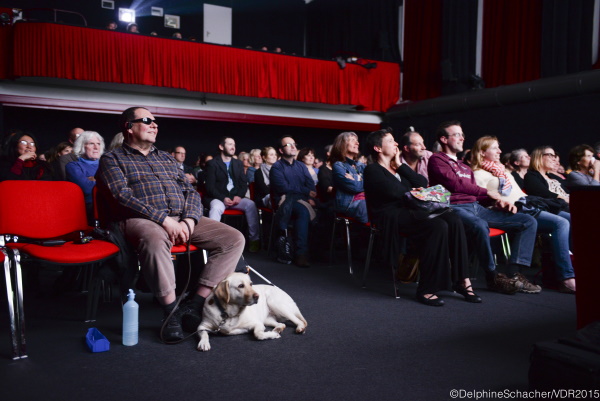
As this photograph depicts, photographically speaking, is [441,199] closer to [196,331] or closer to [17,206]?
[196,331]

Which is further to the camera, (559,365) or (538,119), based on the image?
(538,119)

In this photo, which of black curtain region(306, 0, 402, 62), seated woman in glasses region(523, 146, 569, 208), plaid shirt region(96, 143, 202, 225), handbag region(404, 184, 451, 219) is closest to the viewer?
plaid shirt region(96, 143, 202, 225)

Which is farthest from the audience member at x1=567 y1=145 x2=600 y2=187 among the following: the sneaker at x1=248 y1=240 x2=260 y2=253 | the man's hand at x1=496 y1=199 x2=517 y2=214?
the sneaker at x1=248 y1=240 x2=260 y2=253

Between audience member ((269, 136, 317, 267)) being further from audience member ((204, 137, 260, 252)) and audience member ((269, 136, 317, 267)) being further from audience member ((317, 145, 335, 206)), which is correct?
audience member ((204, 137, 260, 252))

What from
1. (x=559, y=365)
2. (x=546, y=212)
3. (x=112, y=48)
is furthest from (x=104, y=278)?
(x=112, y=48)

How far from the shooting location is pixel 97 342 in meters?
2.33

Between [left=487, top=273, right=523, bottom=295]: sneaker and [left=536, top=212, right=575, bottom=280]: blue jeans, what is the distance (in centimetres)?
38

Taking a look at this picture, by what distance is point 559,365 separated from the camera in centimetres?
151

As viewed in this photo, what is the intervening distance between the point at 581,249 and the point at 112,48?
8.05 m

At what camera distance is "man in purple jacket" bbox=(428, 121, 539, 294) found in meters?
3.70

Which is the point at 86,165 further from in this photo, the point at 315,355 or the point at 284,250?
the point at 315,355

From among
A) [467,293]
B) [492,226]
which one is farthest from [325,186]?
[467,293]

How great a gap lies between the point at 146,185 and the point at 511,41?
793 centimetres

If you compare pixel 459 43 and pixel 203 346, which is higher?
pixel 459 43
